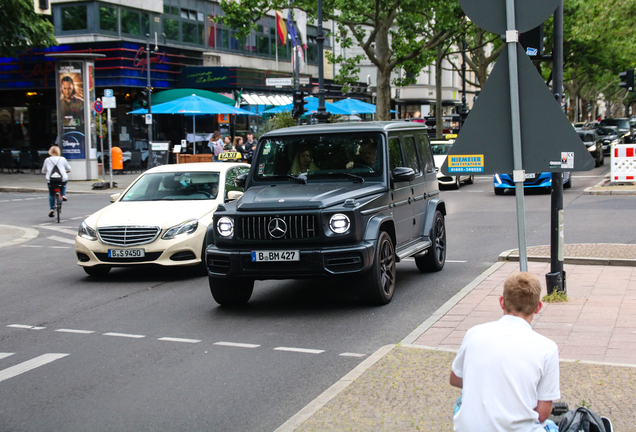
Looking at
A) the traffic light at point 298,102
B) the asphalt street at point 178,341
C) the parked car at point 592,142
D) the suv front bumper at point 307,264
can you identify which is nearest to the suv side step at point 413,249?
the asphalt street at point 178,341

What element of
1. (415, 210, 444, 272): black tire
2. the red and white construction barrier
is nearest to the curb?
(415, 210, 444, 272): black tire

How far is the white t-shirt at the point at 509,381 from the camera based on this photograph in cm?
328

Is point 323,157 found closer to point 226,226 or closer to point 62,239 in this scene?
point 226,226

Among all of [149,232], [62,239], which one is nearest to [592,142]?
[62,239]

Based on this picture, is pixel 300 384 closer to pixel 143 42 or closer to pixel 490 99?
pixel 490 99

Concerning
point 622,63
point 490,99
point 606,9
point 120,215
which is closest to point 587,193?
point 606,9

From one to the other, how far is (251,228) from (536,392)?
17.6 feet

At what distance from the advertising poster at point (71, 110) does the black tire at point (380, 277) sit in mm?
25159

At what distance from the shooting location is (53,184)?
63.7 feet

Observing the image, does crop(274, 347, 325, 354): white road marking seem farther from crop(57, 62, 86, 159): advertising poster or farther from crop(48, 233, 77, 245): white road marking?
crop(57, 62, 86, 159): advertising poster

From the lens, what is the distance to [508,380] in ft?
10.8

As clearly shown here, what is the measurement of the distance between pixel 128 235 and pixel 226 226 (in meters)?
2.77

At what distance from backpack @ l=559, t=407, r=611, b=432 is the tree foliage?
3237cm

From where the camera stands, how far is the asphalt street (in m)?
5.50
